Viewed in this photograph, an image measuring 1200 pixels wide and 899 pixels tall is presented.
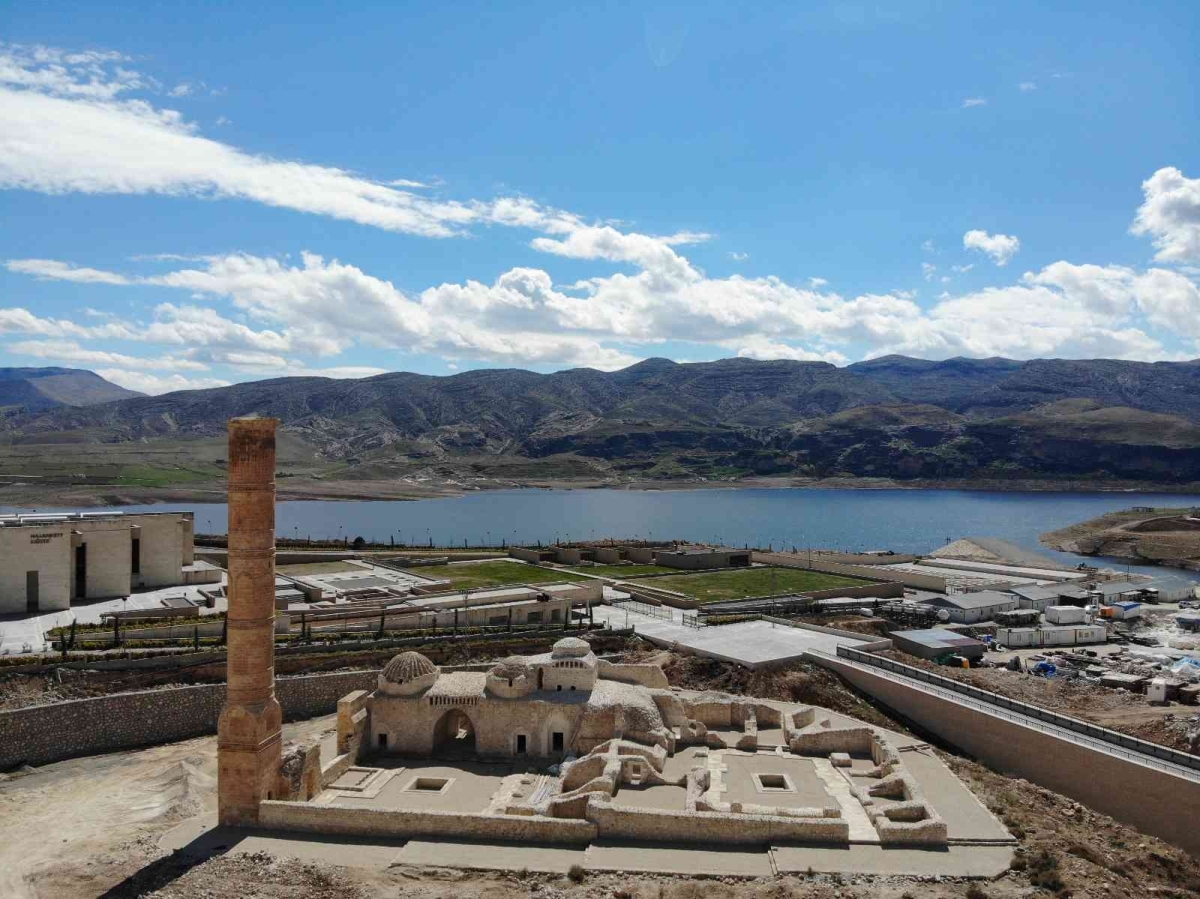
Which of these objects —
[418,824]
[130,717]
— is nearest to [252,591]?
[418,824]

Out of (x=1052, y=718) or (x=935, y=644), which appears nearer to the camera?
(x=1052, y=718)

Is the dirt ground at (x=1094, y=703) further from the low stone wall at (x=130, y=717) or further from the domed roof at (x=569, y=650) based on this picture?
the low stone wall at (x=130, y=717)

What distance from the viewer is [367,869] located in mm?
20938

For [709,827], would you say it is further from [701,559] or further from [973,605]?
[701,559]

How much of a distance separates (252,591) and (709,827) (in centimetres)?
1375

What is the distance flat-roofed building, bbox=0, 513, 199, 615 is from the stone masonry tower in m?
22.1

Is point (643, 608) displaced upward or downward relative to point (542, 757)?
upward

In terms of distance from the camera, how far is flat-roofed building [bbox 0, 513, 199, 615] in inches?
1587

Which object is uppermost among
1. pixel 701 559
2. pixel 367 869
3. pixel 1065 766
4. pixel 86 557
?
pixel 86 557

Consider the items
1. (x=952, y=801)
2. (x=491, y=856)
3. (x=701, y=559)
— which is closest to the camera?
(x=491, y=856)

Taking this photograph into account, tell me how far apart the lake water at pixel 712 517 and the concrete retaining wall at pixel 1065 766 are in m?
76.6

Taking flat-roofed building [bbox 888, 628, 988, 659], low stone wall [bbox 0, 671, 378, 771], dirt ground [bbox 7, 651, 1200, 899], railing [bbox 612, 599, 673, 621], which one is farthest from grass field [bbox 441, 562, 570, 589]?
dirt ground [bbox 7, 651, 1200, 899]

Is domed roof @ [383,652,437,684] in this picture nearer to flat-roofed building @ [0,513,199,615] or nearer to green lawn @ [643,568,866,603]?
flat-roofed building @ [0,513,199,615]

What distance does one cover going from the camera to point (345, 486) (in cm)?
19250
